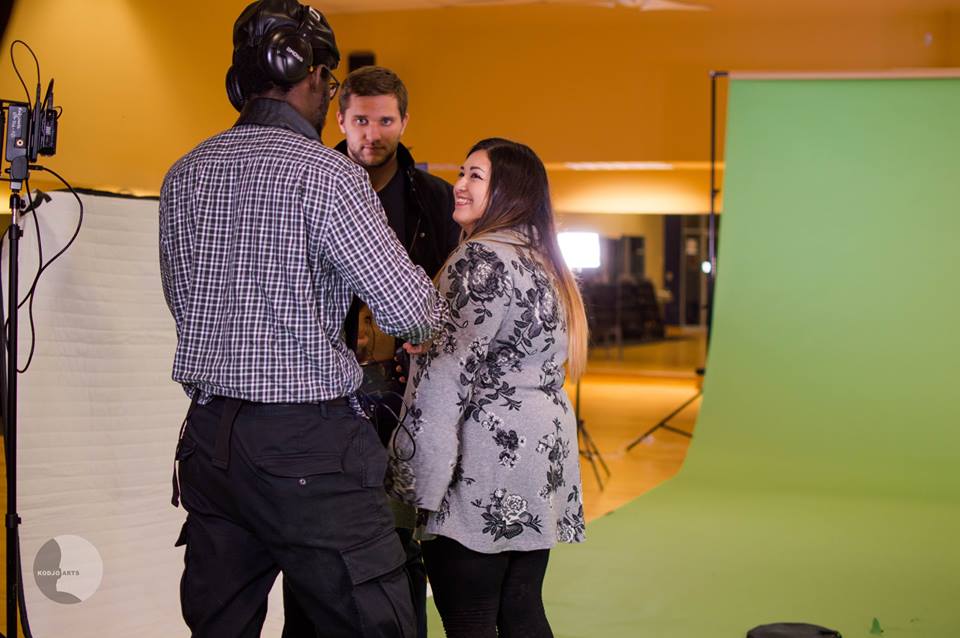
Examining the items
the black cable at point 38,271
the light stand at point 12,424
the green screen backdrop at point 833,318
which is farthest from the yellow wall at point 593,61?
the light stand at point 12,424

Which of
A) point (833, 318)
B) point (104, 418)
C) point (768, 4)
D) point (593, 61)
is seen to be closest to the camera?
point (104, 418)

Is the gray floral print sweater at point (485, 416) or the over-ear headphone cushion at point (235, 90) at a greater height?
the over-ear headphone cushion at point (235, 90)

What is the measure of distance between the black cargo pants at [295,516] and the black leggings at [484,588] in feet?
0.98

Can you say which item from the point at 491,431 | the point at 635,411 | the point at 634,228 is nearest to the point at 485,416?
the point at 491,431

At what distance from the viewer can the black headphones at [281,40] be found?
1.69 meters

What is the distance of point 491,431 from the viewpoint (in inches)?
78.7

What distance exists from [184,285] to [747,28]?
27.8 ft

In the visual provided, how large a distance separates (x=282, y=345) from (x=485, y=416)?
0.52 meters

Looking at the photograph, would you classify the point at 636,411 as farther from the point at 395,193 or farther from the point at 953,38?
the point at 395,193

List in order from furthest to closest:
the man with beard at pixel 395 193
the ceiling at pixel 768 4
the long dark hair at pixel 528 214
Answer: the ceiling at pixel 768 4
the man with beard at pixel 395 193
the long dark hair at pixel 528 214

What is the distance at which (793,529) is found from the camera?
4.74 meters

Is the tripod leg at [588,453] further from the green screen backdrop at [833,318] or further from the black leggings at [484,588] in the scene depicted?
the black leggings at [484,588]

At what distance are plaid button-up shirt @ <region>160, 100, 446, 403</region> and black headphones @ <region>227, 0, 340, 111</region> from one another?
80mm

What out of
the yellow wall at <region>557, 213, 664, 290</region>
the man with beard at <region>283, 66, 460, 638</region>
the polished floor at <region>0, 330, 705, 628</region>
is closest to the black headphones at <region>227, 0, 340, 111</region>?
the man with beard at <region>283, 66, 460, 638</region>
